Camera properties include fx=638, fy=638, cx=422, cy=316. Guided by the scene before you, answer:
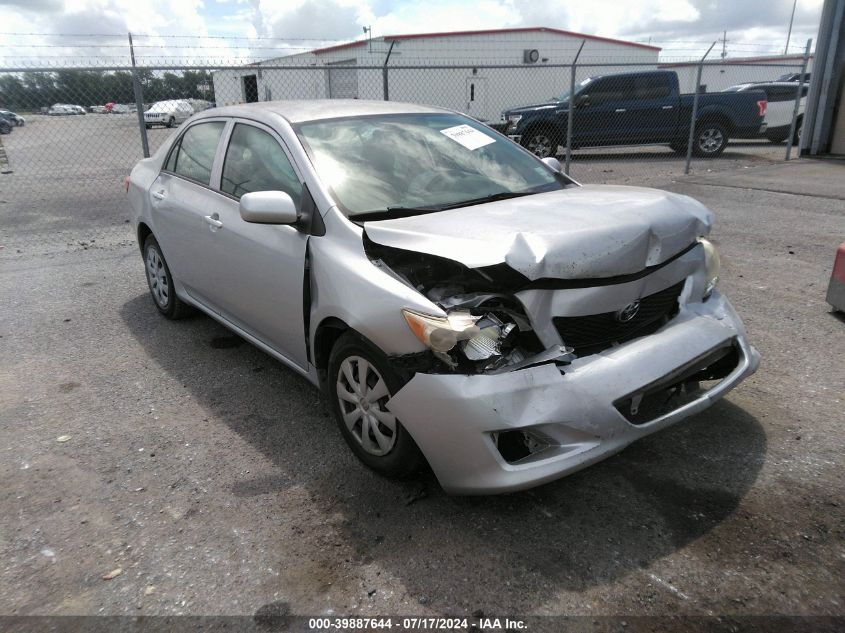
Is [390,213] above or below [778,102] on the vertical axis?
below

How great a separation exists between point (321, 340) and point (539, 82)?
29202 mm

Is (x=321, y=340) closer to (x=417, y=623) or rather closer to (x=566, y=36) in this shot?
(x=417, y=623)

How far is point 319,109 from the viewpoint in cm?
385

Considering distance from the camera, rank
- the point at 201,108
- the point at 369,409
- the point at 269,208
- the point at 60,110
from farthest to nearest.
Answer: the point at 201,108
the point at 60,110
the point at 269,208
the point at 369,409

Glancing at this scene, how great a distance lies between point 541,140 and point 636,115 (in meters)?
2.30

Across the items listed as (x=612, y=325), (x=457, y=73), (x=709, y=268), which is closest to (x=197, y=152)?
(x=612, y=325)

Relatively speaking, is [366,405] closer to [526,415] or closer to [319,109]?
[526,415]

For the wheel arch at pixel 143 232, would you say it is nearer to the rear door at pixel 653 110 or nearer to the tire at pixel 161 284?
the tire at pixel 161 284

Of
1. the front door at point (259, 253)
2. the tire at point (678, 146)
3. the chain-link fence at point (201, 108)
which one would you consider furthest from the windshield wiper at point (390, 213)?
the tire at point (678, 146)

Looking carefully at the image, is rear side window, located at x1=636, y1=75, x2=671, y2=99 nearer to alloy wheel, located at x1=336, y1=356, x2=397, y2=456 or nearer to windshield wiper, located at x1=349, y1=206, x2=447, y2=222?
windshield wiper, located at x1=349, y1=206, x2=447, y2=222

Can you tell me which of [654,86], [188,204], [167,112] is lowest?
[188,204]

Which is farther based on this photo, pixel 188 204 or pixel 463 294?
pixel 188 204

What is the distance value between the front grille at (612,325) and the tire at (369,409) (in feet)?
2.40

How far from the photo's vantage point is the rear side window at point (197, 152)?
4234 mm
